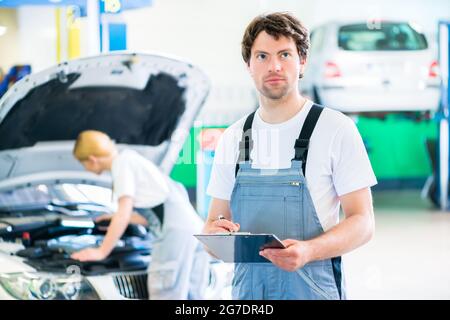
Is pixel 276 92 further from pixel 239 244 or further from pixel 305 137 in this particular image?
pixel 239 244

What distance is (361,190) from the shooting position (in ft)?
5.68

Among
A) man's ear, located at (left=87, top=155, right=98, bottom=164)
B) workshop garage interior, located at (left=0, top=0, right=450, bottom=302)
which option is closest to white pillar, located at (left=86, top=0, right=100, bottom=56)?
workshop garage interior, located at (left=0, top=0, right=450, bottom=302)

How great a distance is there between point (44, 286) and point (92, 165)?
45 cm

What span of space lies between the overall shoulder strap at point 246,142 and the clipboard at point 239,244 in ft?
0.55

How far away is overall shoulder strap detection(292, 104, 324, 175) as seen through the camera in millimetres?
1755

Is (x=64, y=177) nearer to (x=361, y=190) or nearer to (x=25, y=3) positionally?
→ (x=25, y=3)

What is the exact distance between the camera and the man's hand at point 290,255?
165 centimetres

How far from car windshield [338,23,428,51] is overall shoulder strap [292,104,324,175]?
4.13m

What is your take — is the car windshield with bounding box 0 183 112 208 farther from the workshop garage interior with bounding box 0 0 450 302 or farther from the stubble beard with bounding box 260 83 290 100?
the stubble beard with bounding box 260 83 290 100

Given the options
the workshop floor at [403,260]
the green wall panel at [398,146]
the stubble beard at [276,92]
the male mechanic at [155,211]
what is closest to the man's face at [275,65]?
the stubble beard at [276,92]

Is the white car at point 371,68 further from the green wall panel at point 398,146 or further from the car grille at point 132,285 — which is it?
the car grille at point 132,285

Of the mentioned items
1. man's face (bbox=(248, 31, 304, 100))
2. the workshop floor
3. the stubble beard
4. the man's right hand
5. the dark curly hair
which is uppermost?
the dark curly hair

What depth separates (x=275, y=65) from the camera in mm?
1803
